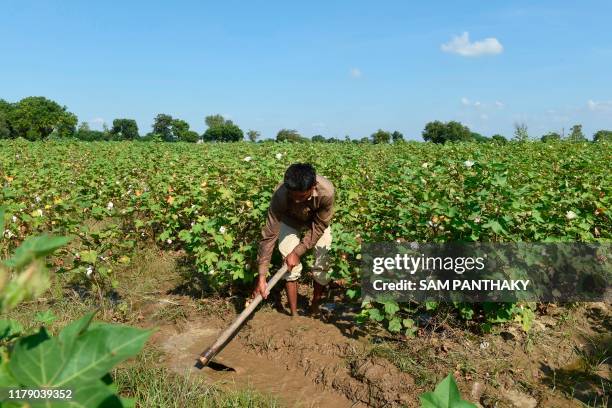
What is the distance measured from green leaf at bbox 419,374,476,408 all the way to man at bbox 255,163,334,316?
2.54 m

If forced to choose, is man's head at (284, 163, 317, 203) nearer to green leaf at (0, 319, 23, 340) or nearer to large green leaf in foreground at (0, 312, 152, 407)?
green leaf at (0, 319, 23, 340)

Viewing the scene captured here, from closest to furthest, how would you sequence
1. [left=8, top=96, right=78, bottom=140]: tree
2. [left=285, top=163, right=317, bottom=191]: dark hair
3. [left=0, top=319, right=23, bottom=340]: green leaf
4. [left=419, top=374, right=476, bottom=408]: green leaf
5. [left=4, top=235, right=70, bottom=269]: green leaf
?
[left=4, top=235, right=70, bottom=269]: green leaf, [left=419, top=374, right=476, bottom=408]: green leaf, [left=0, top=319, right=23, bottom=340]: green leaf, [left=285, top=163, right=317, bottom=191]: dark hair, [left=8, top=96, right=78, bottom=140]: tree

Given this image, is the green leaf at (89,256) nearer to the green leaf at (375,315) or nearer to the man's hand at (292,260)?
the man's hand at (292,260)

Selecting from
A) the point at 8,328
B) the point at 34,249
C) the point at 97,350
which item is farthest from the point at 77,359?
the point at 8,328

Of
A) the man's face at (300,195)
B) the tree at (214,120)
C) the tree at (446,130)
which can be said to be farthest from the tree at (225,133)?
the man's face at (300,195)

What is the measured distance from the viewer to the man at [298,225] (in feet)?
10.6

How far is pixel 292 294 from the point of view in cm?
385

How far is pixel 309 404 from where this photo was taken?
297cm

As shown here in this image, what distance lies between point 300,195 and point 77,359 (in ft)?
8.98

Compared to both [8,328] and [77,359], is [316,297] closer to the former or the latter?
[8,328]

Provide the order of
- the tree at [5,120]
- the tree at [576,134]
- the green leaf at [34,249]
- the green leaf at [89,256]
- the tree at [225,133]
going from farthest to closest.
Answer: the tree at [225,133]
the tree at [5,120]
the tree at [576,134]
the green leaf at [89,256]
the green leaf at [34,249]

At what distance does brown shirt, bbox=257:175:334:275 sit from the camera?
351 cm

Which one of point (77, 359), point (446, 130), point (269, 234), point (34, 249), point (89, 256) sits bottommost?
point (89, 256)

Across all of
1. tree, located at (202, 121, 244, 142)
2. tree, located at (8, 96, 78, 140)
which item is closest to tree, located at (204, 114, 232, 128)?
tree, located at (202, 121, 244, 142)
